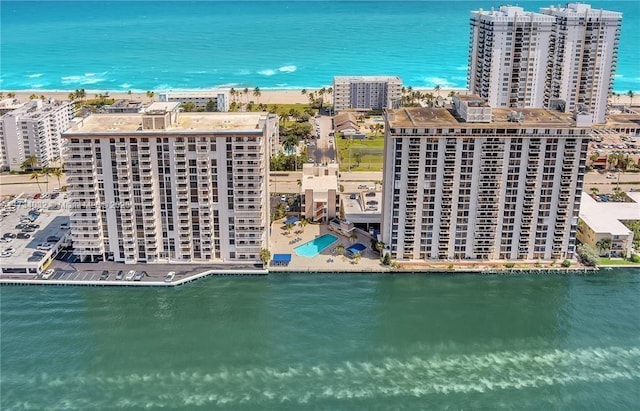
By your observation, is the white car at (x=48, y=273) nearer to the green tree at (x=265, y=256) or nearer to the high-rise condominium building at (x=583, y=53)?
the green tree at (x=265, y=256)

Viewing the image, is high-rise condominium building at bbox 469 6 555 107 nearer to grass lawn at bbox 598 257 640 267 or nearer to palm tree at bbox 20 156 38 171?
grass lawn at bbox 598 257 640 267

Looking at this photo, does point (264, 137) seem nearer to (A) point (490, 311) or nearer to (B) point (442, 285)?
(B) point (442, 285)

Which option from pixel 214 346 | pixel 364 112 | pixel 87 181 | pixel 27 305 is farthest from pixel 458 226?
pixel 364 112

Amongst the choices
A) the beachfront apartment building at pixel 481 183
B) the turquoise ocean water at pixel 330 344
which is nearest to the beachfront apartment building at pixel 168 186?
the turquoise ocean water at pixel 330 344

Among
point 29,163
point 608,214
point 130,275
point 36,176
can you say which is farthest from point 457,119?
point 29,163

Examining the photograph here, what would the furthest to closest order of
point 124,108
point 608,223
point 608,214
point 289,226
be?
point 124,108
point 289,226
point 608,214
point 608,223

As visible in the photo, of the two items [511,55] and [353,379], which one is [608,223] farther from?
[511,55]
